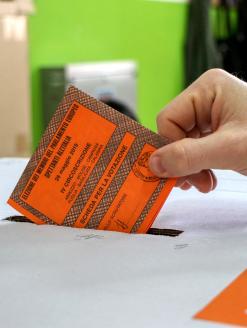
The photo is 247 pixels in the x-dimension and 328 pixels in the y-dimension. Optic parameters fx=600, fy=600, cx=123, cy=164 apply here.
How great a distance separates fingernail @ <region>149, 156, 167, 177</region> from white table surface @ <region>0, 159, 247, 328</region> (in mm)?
73

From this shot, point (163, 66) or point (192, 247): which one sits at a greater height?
point (192, 247)

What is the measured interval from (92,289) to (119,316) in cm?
6

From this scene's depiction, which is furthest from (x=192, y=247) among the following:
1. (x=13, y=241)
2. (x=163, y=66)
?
(x=163, y=66)

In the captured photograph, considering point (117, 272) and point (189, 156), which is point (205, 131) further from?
point (117, 272)

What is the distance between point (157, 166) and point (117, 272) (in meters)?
0.17

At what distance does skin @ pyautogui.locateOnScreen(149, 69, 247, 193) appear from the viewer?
685 millimetres

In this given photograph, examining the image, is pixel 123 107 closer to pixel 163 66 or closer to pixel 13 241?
pixel 163 66

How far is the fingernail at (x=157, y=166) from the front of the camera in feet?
2.19

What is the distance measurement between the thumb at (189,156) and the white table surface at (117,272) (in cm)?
7

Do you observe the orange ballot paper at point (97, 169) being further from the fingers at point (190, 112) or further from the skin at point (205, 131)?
the fingers at point (190, 112)

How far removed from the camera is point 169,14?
3223 millimetres

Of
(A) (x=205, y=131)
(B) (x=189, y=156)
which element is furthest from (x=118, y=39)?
(B) (x=189, y=156)

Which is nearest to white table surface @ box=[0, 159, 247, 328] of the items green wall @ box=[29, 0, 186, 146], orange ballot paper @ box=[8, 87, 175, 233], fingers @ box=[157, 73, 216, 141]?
orange ballot paper @ box=[8, 87, 175, 233]

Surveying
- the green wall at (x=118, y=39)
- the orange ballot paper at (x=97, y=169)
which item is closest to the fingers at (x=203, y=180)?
the orange ballot paper at (x=97, y=169)
